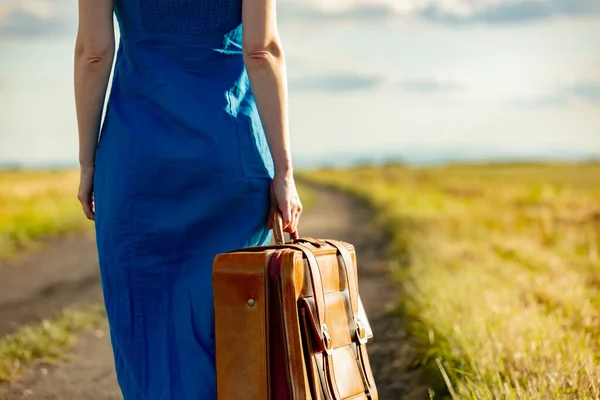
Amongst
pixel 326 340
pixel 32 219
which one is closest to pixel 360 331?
pixel 326 340

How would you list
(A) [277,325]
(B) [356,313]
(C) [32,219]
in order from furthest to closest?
1. (C) [32,219]
2. (B) [356,313]
3. (A) [277,325]

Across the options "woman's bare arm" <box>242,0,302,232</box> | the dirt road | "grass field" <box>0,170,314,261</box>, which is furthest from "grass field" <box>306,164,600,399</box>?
"grass field" <box>0,170,314,261</box>

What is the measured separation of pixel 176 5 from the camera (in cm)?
256

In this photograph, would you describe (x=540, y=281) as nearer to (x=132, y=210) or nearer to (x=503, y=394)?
(x=503, y=394)

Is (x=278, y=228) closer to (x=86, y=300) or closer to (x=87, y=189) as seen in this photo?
(x=87, y=189)

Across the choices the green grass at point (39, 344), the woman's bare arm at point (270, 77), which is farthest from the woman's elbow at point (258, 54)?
the green grass at point (39, 344)

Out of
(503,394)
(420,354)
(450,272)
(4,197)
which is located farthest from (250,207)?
(4,197)

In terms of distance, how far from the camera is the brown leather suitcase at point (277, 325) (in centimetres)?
228

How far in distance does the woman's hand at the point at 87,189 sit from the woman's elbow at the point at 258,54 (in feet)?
2.07

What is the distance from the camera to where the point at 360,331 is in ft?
8.42

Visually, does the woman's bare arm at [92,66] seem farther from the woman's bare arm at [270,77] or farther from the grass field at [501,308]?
the grass field at [501,308]

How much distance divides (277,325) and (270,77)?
72 cm

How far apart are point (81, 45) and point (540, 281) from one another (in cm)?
392

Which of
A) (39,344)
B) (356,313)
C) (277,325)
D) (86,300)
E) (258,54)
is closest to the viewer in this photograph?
(277,325)
